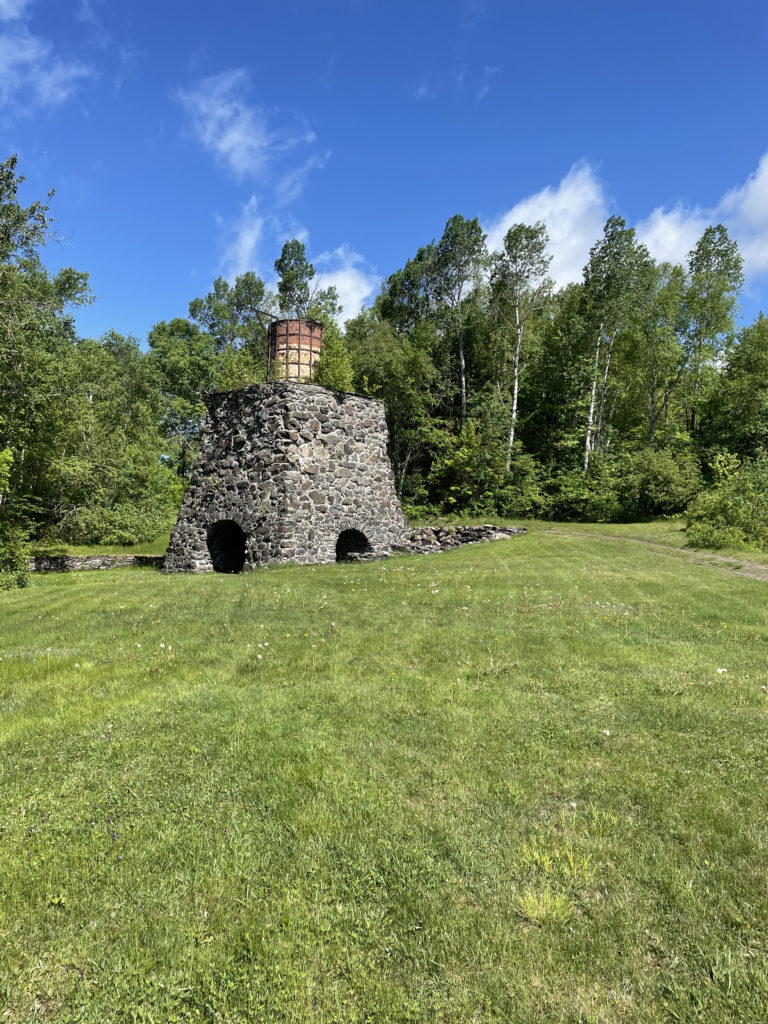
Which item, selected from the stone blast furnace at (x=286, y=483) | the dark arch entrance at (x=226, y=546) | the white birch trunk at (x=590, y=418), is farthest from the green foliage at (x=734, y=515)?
the dark arch entrance at (x=226, y=546)

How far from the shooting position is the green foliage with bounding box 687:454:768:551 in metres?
20.1

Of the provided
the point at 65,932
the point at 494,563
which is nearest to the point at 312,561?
the point at 494,563

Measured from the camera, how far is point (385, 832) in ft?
12.5

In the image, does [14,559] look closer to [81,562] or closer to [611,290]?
[81,562]

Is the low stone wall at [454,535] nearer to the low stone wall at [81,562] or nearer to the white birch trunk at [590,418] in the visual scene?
the low stone wall at [81,562]

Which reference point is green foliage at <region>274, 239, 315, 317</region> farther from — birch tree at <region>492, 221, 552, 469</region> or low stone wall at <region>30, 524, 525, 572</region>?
low stone wall at <region>30, 524, 525, 572</region>

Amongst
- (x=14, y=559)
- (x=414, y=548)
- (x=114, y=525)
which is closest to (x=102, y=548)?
(x=114, y=525)

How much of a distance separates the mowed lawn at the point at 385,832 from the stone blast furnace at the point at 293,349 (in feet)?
57.9

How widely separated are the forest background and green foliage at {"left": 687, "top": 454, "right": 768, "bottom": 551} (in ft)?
9.72

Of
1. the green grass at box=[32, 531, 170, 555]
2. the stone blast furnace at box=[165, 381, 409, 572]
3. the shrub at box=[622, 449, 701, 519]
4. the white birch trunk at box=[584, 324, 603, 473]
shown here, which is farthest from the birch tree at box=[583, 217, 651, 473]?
the green grass at box=[32, 531, 170, 555]

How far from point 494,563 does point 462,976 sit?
14.7 metres

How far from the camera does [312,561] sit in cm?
1892

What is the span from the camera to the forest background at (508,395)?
1219 inches

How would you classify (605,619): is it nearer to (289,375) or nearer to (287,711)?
(287,711)
